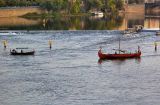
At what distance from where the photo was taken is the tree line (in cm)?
11867

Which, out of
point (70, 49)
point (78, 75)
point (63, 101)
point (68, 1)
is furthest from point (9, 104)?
point (68, 1)

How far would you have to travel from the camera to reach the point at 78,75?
4391 centimetres

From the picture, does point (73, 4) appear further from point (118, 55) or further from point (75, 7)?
point (118, 55)

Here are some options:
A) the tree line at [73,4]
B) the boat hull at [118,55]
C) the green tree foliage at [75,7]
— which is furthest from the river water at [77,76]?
the green tree foliage at [75,7]

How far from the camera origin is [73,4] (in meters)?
→ 123

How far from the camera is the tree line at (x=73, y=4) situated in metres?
119

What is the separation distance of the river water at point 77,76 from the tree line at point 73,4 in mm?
53907

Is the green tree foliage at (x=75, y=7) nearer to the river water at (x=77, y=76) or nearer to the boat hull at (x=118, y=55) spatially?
the river water at (x=77, y=76)

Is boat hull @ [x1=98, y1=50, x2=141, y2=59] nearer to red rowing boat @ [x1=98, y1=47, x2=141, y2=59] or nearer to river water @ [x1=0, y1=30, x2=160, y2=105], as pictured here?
red rowing boat @ [x1=98, y1=47, x2=141, y2=59]

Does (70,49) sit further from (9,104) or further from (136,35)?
(9,104)

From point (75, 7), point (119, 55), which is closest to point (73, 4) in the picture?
point (75, 7)

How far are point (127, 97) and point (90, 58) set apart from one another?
16020 mm

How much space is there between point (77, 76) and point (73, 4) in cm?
7987

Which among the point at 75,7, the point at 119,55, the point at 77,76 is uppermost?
the point at 119,55
